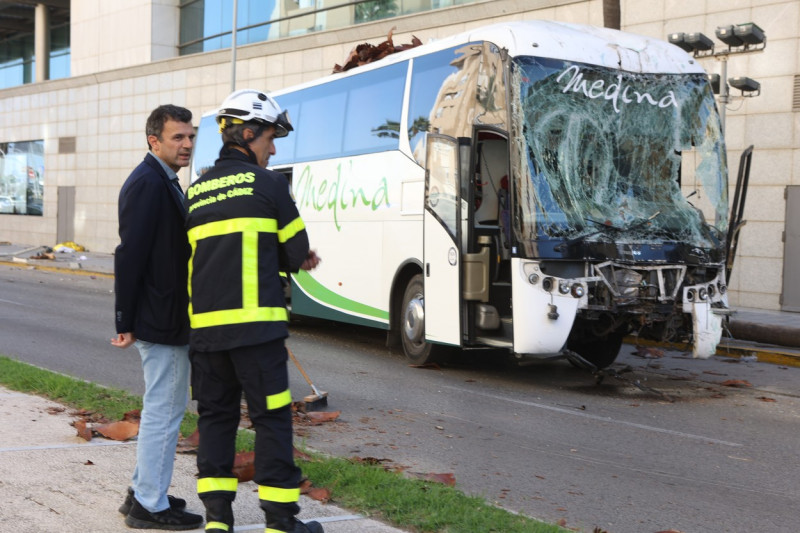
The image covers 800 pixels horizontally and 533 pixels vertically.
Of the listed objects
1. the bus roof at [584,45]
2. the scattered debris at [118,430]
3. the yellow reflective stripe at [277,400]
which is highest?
the bus roof at [584,45]

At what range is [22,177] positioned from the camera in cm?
4306

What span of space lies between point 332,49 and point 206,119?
984 cm

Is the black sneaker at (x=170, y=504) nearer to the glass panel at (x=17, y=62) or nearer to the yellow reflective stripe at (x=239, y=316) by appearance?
the yellow reflective stripe at (x=239, y=316)

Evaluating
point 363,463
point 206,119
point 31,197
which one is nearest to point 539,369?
point 363,463

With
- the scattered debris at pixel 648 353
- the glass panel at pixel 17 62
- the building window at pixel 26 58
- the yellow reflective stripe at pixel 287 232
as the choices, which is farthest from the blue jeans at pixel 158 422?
the glass panel at pixel 17 62

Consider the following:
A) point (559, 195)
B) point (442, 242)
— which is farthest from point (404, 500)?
point (442, 242)

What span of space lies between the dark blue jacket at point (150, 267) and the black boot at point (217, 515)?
0.81 meters

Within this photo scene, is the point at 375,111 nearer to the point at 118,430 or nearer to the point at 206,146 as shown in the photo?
the point at 206,146

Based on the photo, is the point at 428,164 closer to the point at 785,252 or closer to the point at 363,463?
the point at 363,463

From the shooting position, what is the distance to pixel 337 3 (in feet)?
92.2

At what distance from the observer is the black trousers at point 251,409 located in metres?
4.32

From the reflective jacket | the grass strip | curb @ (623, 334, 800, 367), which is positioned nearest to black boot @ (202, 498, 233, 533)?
the reflective jacket

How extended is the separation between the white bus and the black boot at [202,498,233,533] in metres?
5.53

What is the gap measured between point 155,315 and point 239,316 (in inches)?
25.4
